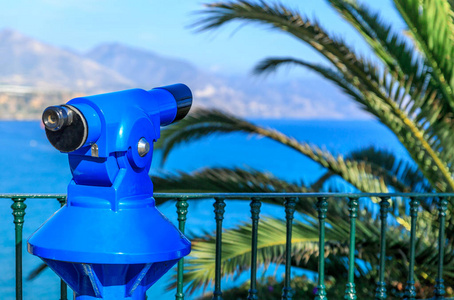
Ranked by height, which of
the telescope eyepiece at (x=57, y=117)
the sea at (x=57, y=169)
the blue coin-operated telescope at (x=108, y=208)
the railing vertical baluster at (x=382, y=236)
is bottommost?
the sea at (x=57, y=169)

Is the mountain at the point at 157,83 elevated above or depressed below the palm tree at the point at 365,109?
above

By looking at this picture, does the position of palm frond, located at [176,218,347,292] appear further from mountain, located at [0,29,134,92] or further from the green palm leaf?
mountain, located at [0,29,134,92]

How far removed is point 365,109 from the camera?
5340 mm

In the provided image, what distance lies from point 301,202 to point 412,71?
156 centimetres

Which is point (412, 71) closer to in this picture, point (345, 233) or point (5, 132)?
point (345, 233)

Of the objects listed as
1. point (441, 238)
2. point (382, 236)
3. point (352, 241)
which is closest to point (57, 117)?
point (352, 241)

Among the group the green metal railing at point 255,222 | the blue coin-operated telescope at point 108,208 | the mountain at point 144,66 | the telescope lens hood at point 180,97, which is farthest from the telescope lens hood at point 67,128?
the mountain at point 144,66

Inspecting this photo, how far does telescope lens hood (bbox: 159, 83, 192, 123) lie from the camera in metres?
1.82

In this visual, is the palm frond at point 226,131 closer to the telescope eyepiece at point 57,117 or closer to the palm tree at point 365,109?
the palm tree at point 365,109

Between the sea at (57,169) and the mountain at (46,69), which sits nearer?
the sea at (57,169)

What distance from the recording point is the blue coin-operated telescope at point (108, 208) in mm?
1507

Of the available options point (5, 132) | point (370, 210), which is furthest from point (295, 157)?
point (370, 210)

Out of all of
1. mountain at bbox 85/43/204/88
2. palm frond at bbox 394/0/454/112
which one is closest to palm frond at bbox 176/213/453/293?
palm frond at bbox 394/0/454/112

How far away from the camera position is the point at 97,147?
154 centimetres
